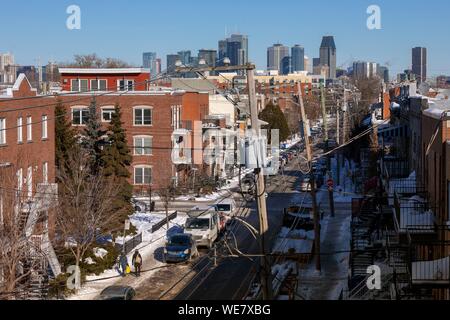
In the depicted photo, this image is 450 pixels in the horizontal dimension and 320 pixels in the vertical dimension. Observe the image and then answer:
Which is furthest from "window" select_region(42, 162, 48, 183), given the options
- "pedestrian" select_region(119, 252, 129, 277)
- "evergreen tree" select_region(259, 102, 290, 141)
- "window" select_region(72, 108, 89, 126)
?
"evergreen tree" select_region(259, 102, 290, 141)

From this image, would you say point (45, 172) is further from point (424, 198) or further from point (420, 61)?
point (420, 61)

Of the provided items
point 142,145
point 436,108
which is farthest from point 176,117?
point 436,108

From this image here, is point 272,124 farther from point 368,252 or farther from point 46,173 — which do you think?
point 368,252

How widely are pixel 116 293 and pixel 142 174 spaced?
28.6 metres

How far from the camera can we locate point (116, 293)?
2133cm

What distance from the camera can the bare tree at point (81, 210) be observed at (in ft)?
82.9

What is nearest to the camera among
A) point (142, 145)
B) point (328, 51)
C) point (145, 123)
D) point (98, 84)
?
point (145, 123)

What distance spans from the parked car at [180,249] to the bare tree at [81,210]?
7.54 feet

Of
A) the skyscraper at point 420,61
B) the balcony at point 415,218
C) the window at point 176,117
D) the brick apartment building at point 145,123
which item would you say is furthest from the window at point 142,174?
the skyscraper at point 420,61

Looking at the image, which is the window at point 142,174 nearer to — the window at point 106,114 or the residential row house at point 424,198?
the window at point 106,114

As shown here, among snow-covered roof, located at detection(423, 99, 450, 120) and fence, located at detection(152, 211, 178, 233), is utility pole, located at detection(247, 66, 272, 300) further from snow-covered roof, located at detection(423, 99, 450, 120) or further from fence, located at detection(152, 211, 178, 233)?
fence, located at detection(152, 211, 178, 233)

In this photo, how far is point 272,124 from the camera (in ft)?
264

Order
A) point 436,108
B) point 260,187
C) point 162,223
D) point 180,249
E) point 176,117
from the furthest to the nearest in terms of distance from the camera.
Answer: point 176,117 < point 162,223 < point 180,249 < point 436,108 < point 260,187

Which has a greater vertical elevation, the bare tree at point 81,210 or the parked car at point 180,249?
the bare tree at point 81,210
